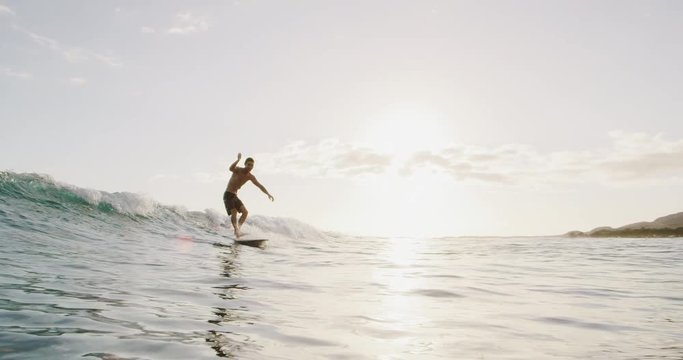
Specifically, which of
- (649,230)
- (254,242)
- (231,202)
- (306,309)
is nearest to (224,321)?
(306,309)

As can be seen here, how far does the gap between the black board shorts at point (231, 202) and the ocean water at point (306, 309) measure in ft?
19.7

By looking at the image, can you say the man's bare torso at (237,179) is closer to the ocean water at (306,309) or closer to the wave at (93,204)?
the wave at (93,204)

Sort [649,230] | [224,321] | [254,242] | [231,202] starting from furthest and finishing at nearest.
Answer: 1. [649,230]
2. [231,202]
3. [254,242]
4. [224,321]

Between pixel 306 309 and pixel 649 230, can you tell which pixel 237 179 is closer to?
pixel 306 309

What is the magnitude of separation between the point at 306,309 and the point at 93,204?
555 inches

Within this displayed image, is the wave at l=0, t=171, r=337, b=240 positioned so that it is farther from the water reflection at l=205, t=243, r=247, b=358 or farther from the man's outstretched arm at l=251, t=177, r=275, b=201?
the water reflection at l=205, t=243, r=247, b=358

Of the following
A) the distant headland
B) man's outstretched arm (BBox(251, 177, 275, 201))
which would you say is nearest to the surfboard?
man's outstretched arm (BBox(251, 177, 275, 201))

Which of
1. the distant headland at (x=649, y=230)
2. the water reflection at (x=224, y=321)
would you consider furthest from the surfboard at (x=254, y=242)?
the distant headland at (x=649, y=230)

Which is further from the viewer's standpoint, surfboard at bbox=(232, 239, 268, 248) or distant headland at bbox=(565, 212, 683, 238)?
distant headland at bbox=(565, 212, 683, 238)

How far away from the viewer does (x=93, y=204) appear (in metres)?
16.4

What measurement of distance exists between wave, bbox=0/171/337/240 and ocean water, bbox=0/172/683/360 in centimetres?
494

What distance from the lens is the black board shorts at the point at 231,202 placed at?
16234 mm

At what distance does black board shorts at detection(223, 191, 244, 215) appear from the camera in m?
16.2

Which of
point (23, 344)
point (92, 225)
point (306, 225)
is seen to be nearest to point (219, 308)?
point (23, 344)
